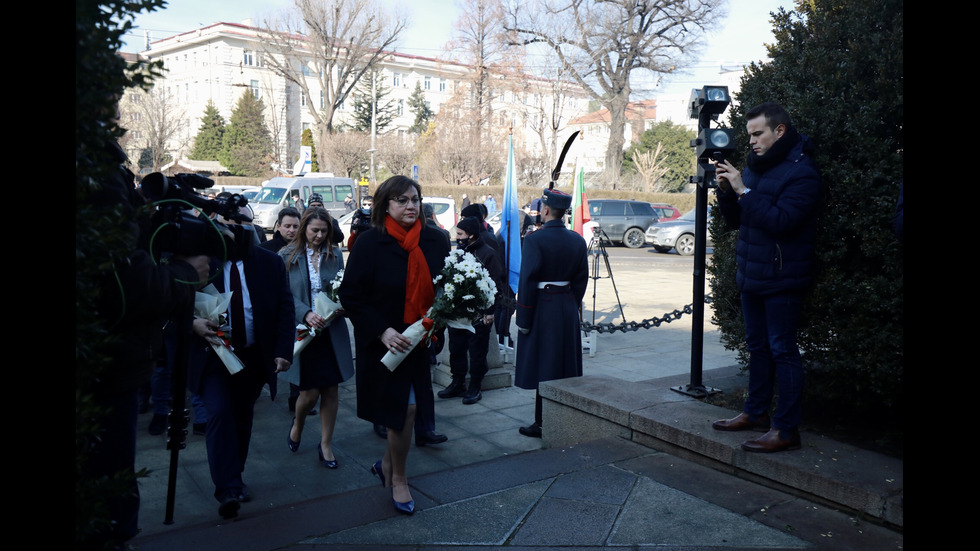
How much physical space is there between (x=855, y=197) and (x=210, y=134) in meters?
66.5

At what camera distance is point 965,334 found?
2576mm

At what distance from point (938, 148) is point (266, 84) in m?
65.2

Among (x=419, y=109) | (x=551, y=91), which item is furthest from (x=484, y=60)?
(x=419, y=109)

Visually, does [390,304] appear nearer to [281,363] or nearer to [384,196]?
[384,196]

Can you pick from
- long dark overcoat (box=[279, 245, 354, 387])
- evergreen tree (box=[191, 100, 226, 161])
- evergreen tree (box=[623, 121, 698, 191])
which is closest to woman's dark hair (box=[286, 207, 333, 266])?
long dark overcoat (box=[279, 245, 354, 387])

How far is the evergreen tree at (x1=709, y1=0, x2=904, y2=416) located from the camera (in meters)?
3.91

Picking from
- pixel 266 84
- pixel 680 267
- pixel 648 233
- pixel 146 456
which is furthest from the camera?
pixel 266 84

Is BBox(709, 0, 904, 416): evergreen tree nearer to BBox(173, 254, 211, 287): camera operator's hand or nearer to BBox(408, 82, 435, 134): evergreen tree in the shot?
BBox(173, 254, 211, 287): camera operator's hand

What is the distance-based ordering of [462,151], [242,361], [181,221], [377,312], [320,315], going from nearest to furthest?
[181,221] → [377,312] → [242,361] → [320,315] → [462,151]

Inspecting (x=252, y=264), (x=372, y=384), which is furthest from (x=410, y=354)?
(x=252, y=264)

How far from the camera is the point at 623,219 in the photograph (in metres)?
27.6

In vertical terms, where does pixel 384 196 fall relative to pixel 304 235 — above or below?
above

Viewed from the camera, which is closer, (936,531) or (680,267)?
(936,531)

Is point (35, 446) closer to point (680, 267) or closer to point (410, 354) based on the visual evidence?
point (410, 354)
